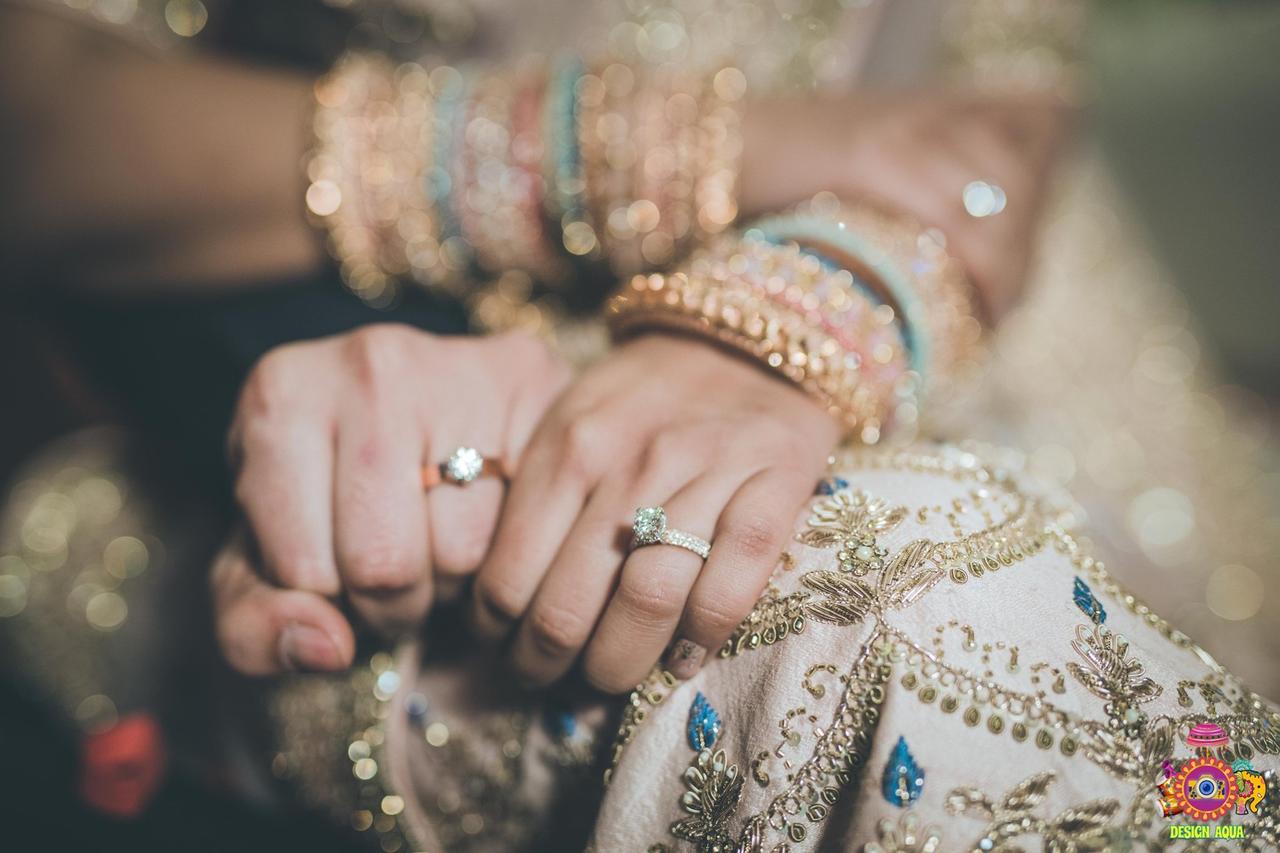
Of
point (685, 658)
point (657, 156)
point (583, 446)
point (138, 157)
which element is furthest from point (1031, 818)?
point (138, 157)

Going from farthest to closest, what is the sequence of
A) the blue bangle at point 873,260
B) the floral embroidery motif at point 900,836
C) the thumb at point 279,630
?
1. the blue bangle at point 873,260
2. the thumb at point 279,630
3. the floral embroidery motif at point 900,836

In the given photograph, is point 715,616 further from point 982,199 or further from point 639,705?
point 982,199

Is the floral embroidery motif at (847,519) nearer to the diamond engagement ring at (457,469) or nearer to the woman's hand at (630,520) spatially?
the woman's hand at (630,520)

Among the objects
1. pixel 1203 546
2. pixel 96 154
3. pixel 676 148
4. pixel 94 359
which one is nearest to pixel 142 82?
pixel 96 154

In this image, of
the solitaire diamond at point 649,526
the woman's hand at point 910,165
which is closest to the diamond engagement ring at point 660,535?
the solitaire diamond at point 649,526

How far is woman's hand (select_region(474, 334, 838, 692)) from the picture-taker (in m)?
0.34

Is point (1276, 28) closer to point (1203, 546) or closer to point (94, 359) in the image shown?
point (1203, 546)

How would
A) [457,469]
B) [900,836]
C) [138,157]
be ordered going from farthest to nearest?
[138,157], [457,469], [900,836]

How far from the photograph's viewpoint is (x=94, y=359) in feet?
2.53

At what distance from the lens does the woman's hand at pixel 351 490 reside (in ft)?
1.26

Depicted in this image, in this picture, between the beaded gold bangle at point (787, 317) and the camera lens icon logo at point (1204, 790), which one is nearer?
the camera lens icon logo at point (1204, 790)

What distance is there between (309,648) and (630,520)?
7.7 inches

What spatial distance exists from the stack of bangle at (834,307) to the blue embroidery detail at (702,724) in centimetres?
20

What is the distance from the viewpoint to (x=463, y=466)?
39 centimetres
